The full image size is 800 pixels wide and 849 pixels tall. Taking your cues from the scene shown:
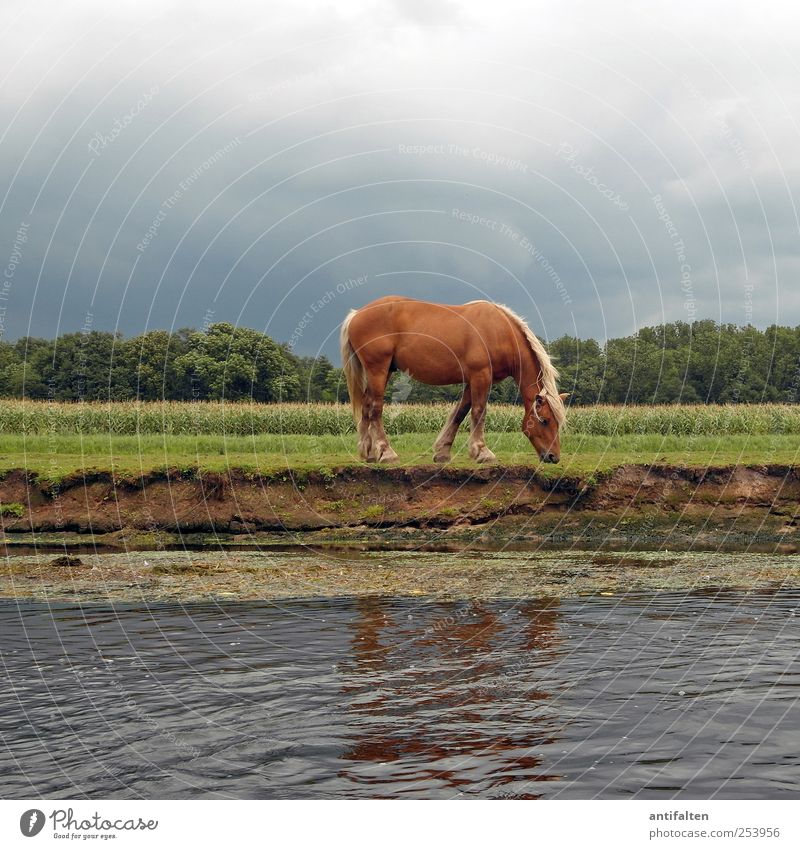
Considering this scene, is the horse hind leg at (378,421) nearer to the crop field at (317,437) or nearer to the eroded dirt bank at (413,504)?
the crop field at (317,437)

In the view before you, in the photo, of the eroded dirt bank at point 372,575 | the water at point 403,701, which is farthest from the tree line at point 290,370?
the water at point 403,701

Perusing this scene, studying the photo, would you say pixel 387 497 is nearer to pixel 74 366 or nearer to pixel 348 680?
pixel 348 680

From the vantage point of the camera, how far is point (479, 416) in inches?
888

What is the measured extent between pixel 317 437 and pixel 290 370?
1747cm

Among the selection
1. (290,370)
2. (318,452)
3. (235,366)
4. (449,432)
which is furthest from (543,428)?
(290,370)

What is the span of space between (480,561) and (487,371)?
671 centimetres

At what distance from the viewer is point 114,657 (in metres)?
10.2

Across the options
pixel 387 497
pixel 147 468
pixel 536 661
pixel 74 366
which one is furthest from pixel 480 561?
pixel 74 366

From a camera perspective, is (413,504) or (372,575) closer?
(372,575)

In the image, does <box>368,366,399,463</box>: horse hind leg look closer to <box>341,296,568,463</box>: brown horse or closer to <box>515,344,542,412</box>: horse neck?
<box>341,296,568,463</box>: brown horse

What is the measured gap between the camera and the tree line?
39.9 meters

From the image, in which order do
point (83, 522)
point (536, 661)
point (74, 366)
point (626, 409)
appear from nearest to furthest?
point (536, 661) → point (83, 522) → point (626, 409) → point (74, 366)

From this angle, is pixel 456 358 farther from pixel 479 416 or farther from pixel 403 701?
pixel 403 701

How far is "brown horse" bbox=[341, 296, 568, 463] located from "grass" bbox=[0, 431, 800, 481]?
85cm
